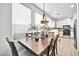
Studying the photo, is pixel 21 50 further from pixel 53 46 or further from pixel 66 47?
pixel 66 47

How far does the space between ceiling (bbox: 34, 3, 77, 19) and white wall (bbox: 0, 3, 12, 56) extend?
18.6 inches

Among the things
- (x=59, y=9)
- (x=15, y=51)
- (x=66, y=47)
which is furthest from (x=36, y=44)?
(x=59, y=9)

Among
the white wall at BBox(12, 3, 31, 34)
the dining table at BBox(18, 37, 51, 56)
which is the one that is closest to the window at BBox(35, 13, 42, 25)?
the white wall at BBox(12, 3, 31, 34)

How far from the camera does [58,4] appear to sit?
6.84ft

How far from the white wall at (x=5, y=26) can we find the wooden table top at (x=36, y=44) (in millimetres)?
246

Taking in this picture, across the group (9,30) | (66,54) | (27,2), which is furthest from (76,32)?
(9,30)

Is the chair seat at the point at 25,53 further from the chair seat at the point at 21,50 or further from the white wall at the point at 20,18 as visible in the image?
the white wall at the point at 20,18

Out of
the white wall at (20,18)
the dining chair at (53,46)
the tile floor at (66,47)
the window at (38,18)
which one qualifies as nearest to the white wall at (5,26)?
the white wall at (20,18)

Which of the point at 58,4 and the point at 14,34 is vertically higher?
the point at 58,4

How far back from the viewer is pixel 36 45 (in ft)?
6.69

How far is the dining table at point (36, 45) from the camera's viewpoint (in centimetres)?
195

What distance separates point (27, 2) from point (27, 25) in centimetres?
36

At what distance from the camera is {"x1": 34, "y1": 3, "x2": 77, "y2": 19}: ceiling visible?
204cm

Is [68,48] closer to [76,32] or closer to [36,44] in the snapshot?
[76,32]
